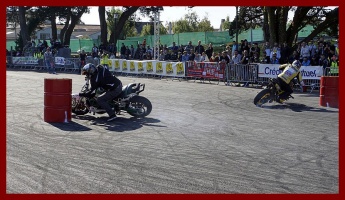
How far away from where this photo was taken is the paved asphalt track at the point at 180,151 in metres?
6.58

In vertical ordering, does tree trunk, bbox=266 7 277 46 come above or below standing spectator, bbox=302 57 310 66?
above

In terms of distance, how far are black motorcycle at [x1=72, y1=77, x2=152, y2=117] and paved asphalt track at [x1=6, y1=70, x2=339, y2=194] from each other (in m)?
0.24

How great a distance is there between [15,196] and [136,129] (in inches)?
197

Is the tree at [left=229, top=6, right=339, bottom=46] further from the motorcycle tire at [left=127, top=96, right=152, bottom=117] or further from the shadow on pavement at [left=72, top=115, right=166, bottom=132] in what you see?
the shadow on pavement at [left=72, top=115, right=166, bottom=132]

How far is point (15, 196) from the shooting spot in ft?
19.6

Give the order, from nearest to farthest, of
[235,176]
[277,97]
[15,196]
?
[15,196], [235,176], [277,97]

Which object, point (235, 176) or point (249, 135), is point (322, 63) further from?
point (235, 176)

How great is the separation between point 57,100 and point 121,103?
62.4 inches

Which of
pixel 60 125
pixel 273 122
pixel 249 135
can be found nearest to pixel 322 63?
pixel 273 122

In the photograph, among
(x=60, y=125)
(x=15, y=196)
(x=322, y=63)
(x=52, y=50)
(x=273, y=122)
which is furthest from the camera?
(x=52, y=50)

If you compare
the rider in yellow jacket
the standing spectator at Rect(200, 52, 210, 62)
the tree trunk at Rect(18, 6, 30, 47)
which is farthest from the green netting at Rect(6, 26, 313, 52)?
the rider in yellow jacket

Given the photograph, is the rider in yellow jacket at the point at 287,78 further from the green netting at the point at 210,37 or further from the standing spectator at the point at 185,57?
the green netting at the point at 210,37

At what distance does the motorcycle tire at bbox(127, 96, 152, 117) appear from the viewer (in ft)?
40.6

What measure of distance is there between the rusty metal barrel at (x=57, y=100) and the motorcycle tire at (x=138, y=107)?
160 centimetres
